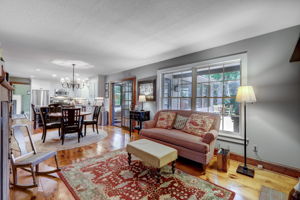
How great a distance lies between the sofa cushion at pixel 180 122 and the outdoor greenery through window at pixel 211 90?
47cm

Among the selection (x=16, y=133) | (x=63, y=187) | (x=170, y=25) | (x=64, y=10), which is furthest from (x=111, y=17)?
(x=63, y=187)

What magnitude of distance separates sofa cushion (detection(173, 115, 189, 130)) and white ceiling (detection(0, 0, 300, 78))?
168cm

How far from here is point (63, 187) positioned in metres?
1.77

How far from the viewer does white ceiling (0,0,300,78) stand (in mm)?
1731

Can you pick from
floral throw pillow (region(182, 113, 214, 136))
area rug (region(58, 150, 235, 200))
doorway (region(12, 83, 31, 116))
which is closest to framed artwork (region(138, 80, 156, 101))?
floral throw pillow (region(182, 113, 214, 136))

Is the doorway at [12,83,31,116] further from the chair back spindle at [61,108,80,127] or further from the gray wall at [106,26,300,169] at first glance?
the gray wall at [106,26,300,169]

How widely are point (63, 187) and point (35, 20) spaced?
2.53m

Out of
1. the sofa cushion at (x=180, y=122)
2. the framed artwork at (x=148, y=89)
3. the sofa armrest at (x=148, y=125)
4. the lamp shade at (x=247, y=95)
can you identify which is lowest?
the sofa armrest at (x=148, y=125)

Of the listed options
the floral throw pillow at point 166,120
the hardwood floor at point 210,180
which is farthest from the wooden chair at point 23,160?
the floral throw pillow at point 166,120

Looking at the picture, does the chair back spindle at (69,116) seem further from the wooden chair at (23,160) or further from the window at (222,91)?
the window at (222,91)

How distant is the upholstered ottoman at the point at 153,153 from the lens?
6.12 ft

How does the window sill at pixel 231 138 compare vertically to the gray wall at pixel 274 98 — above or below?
below

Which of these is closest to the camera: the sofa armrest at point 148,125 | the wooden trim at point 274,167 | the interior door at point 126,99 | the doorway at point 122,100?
the wooden trim at point 274,167

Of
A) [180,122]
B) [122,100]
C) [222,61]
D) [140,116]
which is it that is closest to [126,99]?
[122,100]
